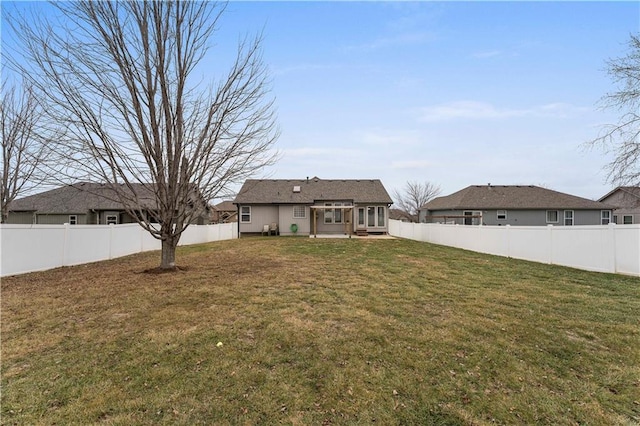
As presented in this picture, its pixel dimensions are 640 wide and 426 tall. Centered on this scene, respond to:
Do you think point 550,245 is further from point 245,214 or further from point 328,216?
point 245,214

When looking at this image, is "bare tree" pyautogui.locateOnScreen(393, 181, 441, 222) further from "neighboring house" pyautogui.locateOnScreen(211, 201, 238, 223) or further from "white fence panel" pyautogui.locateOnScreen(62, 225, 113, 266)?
"white fence panel" pyautogui.locateOnScreen(62, 225, 113, 266)

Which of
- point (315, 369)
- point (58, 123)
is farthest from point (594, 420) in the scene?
point (58, 123)

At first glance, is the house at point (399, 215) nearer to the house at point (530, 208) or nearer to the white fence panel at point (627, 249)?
the house at point (530, 208)

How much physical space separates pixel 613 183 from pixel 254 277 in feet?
46.8

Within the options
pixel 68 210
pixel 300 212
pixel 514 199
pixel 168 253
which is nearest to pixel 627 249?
pixel 168 253

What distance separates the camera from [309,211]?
22.6 m

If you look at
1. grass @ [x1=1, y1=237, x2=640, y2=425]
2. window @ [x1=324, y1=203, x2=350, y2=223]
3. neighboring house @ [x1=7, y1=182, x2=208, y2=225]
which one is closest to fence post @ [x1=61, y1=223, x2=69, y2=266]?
grass @ [x1=1, y1=237, x2=640, y2=425]

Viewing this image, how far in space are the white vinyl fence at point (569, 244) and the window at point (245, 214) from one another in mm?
14752

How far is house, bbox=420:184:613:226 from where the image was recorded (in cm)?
2503

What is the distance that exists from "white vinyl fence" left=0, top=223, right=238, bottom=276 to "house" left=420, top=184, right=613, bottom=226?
69.1ft

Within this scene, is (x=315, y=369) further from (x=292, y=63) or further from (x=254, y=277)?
(x=292, y=63)

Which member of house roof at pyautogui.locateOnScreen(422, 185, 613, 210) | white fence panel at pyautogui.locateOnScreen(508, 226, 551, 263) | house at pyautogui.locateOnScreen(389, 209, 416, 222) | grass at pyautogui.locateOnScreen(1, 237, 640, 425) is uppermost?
house roof at pyautogui.locateOnScreen(422, 185, 613, 210)

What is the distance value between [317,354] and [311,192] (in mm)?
20619

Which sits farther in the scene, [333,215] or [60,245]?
[333,215]
